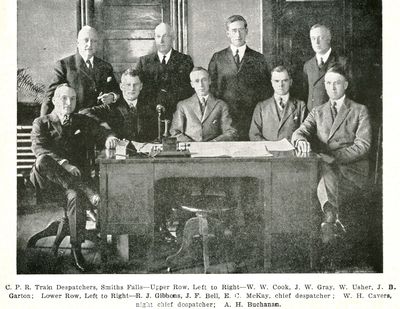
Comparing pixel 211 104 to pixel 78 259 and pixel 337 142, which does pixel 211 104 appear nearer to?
pixel 337 142

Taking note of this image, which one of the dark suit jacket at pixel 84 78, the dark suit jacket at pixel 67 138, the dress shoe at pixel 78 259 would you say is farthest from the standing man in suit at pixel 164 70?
the dress shoe at pixel 78 259

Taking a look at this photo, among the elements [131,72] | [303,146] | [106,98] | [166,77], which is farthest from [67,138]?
[303,146]

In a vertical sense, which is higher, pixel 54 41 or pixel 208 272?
pixel 54 41

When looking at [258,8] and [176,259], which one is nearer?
[176,259]

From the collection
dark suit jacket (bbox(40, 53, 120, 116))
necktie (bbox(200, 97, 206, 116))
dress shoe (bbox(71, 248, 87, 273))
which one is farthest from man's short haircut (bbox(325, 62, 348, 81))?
dress shoe (bbox(71, 248, 87, 273))

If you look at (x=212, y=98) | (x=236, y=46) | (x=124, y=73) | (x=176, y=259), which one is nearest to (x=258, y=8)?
(x=236, y=46)

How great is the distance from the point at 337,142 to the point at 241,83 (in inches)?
30.5

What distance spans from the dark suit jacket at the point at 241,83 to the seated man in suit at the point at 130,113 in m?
0.49

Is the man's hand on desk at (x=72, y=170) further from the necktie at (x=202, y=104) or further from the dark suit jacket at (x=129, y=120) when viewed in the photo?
the necktie at (x=202, y=104)

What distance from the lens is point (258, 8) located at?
4.50 metres

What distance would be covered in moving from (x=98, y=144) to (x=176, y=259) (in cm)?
94

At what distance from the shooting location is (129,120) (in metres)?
4.53

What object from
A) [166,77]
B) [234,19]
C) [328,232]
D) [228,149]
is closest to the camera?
[328,232]
